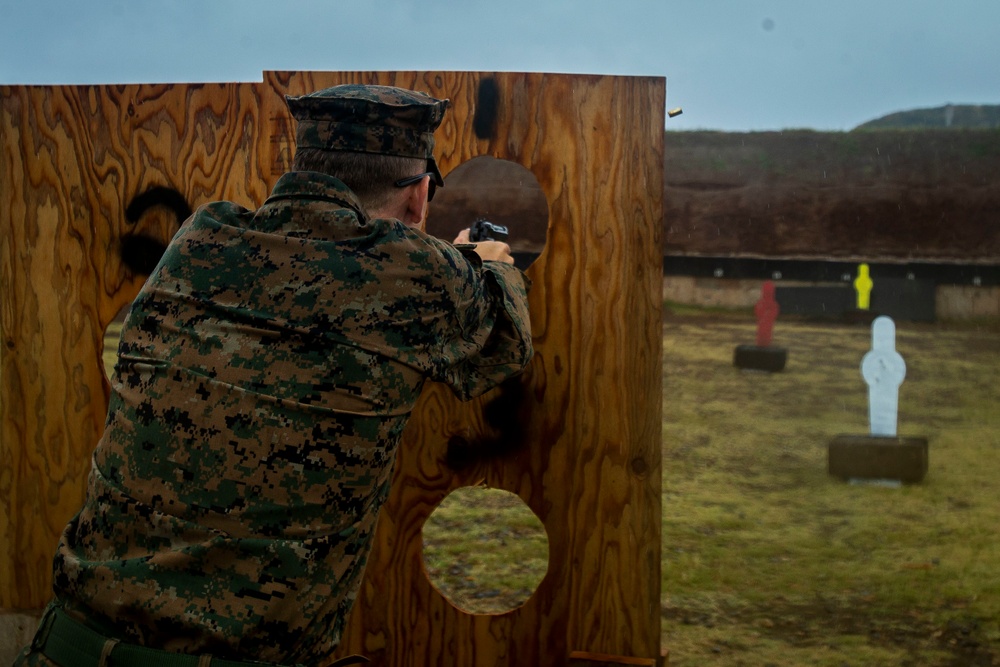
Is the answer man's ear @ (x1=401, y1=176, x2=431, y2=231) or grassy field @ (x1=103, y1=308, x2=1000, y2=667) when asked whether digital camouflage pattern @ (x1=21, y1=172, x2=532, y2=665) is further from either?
grassy field @ (x1=103, y1=308, x2=1000, y2=667)

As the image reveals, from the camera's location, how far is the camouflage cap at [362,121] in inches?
76.4

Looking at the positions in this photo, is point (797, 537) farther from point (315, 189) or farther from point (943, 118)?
point (943, 118)

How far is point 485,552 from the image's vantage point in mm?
5270

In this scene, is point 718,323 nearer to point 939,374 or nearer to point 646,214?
point 939,374

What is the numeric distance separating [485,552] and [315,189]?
146 inches

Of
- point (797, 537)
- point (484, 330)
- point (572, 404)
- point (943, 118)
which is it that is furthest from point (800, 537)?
point (943, 118)

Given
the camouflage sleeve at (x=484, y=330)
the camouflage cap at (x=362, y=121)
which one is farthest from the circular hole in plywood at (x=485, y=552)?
the camouflage cap at (x=362, y=121)

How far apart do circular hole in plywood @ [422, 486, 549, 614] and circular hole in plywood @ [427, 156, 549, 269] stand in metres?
11.0

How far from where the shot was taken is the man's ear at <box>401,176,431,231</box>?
204 cm

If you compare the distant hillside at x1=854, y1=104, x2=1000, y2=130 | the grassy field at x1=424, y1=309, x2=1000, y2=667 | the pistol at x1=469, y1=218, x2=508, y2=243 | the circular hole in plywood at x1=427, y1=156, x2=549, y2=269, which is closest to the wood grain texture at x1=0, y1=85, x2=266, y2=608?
the pistol at x1=469, y1=218, x2=508, y2=243

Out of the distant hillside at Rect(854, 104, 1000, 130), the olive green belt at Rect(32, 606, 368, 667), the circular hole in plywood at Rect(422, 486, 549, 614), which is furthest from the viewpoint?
the distant hillside at Rect(854, 104, 1000, 130)

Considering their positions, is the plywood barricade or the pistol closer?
the pistol

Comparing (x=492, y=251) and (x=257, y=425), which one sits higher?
(x=492, y=251)

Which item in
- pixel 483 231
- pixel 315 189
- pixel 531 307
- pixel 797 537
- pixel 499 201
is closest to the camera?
pixel 315 189
